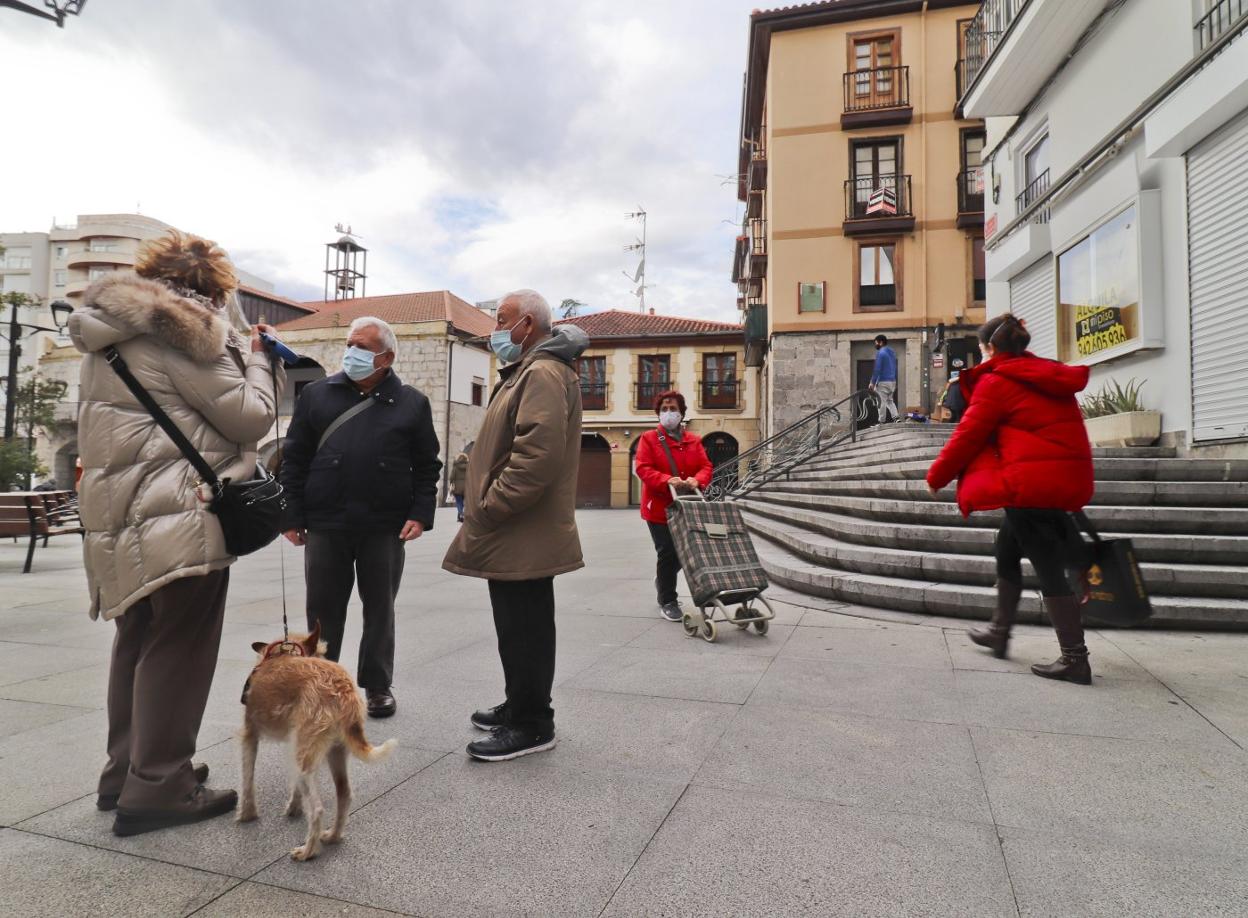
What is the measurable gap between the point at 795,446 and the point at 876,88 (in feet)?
39.5

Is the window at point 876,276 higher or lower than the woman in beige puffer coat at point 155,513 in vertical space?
higher

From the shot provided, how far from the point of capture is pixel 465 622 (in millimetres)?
5605

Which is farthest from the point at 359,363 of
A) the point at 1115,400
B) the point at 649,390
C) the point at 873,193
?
the point at 649,390

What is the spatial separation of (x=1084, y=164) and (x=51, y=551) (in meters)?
16.0

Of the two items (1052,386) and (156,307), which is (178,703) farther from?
(1052,386)

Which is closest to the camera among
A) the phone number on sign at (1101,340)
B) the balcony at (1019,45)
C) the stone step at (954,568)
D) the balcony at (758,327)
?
the stone step at (954,568)

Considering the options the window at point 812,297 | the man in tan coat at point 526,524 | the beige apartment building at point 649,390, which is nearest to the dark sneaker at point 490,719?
the man in tan coat at point 526,524

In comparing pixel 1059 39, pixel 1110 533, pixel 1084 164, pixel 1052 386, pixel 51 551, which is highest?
pixel 1059 39

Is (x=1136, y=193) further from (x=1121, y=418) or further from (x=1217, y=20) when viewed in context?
(x=1121, y=418)

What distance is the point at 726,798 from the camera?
2.50 metres

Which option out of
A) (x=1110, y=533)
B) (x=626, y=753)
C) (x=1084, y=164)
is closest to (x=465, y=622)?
(x=626, y=753)

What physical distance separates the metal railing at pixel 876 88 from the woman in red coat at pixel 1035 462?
64.4ft

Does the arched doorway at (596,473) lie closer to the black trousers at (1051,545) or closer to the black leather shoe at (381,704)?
the black trousers at (1051,545)

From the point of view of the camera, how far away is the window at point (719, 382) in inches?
1172
